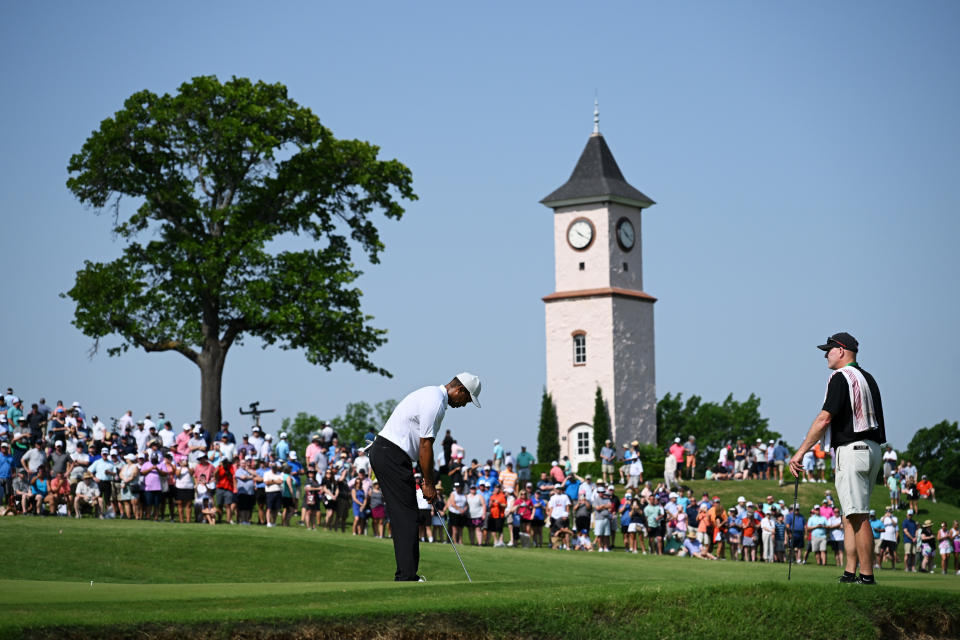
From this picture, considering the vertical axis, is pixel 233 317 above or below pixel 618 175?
below

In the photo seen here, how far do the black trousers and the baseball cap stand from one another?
3.48 m

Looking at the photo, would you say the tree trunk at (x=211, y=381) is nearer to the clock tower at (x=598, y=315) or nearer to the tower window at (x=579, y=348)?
the clock tower at (x=598, y=315)

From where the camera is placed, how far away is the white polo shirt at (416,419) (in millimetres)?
10852

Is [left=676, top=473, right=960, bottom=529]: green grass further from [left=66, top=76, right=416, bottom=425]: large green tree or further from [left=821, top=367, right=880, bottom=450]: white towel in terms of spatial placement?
[left=821, top=367, right=880, bottom=450]: white towel

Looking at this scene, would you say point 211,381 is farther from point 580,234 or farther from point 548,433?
point 580,234

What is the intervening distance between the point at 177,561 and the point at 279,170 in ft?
92.4

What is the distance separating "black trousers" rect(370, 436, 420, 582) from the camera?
35.9 ft

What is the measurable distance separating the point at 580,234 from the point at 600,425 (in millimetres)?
10631

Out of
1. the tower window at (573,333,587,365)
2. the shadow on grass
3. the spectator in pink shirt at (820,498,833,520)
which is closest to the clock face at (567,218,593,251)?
the tower window at (573,333,587,365)

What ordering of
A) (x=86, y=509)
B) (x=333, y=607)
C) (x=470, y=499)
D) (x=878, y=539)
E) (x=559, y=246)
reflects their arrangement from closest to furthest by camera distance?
(x=333, y=607) < (x=86, y=509) < (x=470, y=499) < (x=878, y=539) < (x=559, y=246)

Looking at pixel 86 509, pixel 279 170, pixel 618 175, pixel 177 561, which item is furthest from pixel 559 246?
pixel 177 561

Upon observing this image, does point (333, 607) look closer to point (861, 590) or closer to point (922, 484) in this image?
point (861, 590)

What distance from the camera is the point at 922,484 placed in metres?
46.6

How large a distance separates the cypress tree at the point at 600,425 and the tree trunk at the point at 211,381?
80.0 ft
